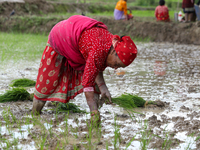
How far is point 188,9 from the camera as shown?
995cm

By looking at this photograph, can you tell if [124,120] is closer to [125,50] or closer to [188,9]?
[125,50]

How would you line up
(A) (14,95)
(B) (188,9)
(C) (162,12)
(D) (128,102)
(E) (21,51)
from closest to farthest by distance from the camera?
(D) (128,102) < (A) (14,95) < (E) (21,51) < (B) (188,9) < (C) (162,12)

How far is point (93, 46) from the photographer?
98.7 inches

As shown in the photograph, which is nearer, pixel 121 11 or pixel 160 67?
pixel 160 67

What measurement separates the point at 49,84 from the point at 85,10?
14.3m

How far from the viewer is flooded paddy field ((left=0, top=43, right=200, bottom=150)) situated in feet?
7.61

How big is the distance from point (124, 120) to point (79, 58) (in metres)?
0.80

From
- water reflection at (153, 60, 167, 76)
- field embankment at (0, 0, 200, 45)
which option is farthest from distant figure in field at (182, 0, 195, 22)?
water reflection at (153, 60, 167, 76)

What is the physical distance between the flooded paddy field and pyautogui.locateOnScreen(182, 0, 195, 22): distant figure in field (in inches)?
179

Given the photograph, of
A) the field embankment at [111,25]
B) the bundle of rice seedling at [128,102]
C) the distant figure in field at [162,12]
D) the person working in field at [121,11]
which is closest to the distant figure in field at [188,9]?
the field embankment at [111,25]

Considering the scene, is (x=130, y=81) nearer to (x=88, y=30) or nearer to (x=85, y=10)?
(x=88, y=30)

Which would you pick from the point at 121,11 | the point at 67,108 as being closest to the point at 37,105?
the point at 67,108

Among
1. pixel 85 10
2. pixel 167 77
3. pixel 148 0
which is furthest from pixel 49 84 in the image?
pixel 148 0

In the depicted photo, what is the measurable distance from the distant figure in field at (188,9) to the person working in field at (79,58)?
7.81 m
